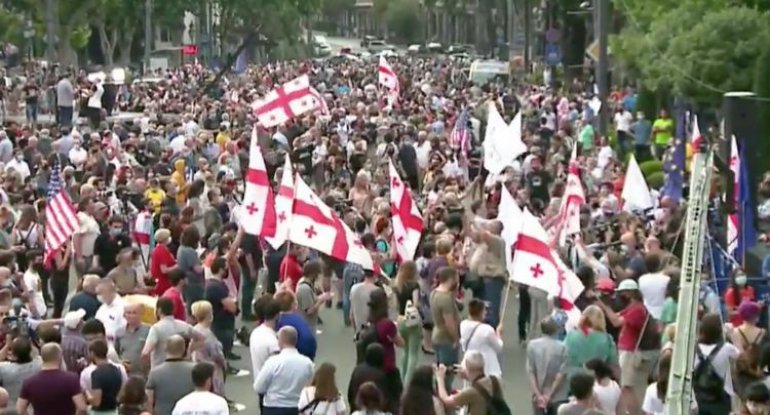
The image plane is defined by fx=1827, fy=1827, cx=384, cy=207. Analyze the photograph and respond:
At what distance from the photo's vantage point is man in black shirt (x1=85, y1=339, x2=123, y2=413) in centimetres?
1230

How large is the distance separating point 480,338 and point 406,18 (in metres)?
152

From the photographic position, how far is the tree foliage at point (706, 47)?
31.0 meters

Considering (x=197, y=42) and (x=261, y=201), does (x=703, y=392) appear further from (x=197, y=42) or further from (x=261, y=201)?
(x=197, y=42)

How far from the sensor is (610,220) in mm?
21219

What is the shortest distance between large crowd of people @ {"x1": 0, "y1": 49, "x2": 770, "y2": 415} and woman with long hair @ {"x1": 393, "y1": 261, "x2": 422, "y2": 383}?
19mm

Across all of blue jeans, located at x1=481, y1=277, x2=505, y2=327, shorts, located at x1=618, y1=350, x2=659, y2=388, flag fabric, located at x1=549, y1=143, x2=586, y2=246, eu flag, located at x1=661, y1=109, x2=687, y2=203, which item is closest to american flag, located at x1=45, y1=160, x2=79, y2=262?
blue jeans, located at x1=481, y1=277, x2=505, y2=327

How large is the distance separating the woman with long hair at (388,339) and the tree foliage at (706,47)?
17.2m

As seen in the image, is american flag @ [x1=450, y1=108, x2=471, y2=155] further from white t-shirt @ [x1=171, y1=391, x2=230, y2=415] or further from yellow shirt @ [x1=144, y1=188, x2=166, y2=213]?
white t-shirt @ [x1=171, y1=391, x2=230, y2=415]

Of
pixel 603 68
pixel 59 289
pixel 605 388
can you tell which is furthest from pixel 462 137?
pixel 605 388

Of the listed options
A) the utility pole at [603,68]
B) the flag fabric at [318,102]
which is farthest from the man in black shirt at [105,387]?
the utility pole at [603,68]

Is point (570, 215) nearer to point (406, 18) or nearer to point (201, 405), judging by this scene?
point (201, 405)

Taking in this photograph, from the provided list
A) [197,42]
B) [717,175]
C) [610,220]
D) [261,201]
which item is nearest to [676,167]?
[610,220]

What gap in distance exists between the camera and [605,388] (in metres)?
12.5

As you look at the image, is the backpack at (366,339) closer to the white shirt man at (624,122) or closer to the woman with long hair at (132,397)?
the woman with long hair at (132,397)
